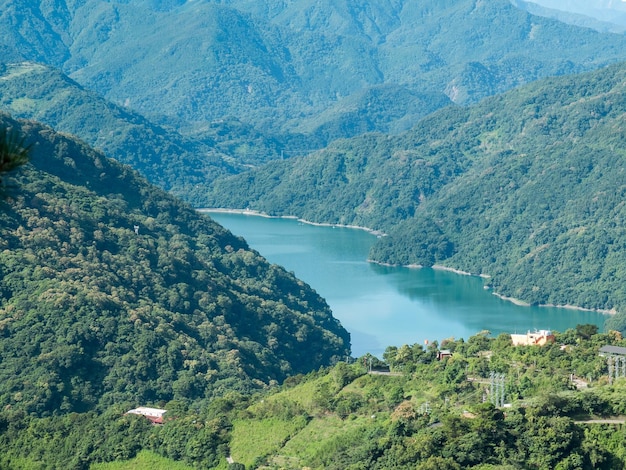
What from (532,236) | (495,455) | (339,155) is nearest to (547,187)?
(532,236)

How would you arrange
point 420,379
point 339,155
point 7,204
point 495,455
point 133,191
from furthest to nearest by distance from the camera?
1. point 339,155
2. point 133,191
3. point 420,379
4. point 495,455
5. point 7,204

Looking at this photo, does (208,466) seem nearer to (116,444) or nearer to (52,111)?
(116,444)

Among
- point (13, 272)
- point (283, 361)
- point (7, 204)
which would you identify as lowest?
point (283, 361)

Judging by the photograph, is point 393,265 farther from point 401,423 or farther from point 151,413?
point 401,423

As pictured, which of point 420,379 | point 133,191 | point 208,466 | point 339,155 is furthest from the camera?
point 339,155

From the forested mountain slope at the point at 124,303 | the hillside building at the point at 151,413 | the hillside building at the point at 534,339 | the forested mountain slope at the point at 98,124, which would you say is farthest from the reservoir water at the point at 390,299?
the forested mountain slope at the point at 98,124

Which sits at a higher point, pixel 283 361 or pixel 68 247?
pixel 68 247

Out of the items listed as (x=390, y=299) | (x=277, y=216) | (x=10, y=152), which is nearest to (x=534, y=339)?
(x=10, y=152)
